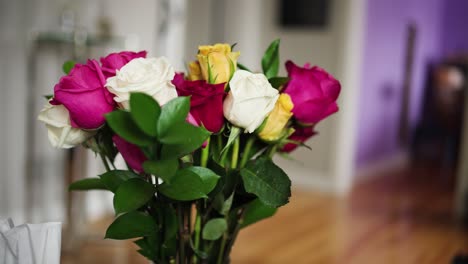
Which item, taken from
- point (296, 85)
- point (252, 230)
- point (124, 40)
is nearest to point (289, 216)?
point (252, 230)

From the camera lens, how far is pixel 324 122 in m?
4.32

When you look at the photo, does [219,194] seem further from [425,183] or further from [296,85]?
[425,183]

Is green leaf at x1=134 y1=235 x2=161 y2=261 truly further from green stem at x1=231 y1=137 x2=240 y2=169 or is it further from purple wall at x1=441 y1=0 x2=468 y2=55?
purple wall at x1=441 y1=0 x2=468 y2=55

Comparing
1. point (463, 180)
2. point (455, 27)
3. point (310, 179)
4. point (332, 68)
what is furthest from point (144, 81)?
point (455, 27)

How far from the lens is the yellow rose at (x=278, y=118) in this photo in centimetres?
72

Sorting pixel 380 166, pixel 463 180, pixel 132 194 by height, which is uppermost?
pixel 132 194

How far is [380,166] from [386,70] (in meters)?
0.88

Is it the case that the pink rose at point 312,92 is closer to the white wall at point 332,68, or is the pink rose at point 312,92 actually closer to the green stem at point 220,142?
the green stem at point 220,142

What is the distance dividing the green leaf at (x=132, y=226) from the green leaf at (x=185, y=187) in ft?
0.21

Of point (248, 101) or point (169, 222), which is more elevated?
point (248, 101)

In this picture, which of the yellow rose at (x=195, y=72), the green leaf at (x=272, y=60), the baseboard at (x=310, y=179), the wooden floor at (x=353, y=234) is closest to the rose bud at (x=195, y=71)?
the yellow rose at (x=195, y=72)

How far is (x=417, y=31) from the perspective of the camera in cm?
568

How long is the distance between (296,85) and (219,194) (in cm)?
18

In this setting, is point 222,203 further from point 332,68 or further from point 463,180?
point 332,68
